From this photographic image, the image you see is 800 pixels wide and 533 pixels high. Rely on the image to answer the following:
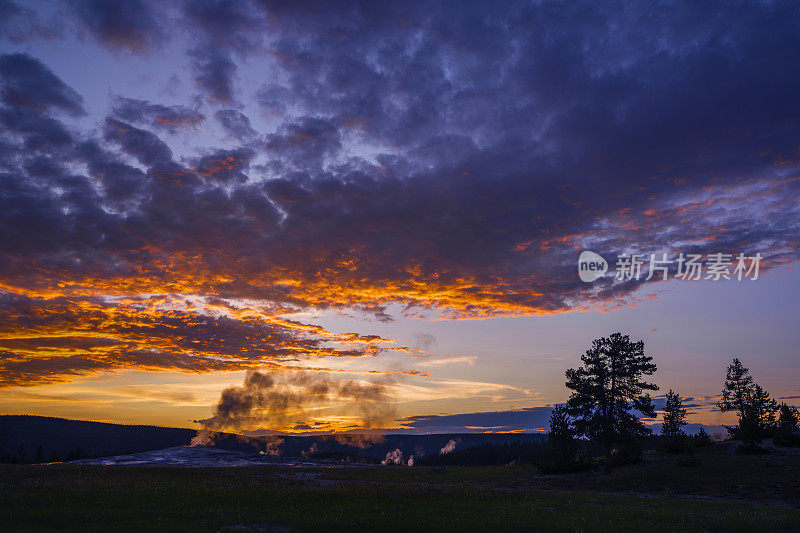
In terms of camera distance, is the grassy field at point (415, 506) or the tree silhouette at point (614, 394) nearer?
the grassy field at point (415, 506)

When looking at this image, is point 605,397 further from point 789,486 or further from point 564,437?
point 789,486

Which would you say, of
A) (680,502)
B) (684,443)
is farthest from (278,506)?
(684,443)

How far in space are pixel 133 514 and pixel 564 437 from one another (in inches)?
1855

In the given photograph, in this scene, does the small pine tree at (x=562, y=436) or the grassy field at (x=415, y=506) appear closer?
the grassy field at (x=415, y=506)

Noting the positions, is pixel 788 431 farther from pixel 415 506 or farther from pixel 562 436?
pixel 415 506

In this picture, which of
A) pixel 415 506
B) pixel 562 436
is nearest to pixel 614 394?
pixel 562 436

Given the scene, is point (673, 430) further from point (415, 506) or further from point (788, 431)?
point (415, 506)

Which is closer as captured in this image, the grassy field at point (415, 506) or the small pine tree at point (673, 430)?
the grassy field at point (415, 506)

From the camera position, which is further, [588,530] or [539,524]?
[539,524]

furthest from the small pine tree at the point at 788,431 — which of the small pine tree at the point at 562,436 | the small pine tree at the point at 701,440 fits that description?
the small pine tree at the point at 562,436

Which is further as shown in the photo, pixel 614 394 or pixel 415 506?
pixel 614 394

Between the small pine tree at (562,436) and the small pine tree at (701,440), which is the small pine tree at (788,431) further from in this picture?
the small pine tree at (562,436)

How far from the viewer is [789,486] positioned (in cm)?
→ 3656

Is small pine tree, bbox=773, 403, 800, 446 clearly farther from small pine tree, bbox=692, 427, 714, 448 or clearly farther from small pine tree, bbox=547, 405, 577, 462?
small pine tree, bbox=547, 405, 577, 462
